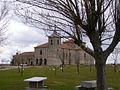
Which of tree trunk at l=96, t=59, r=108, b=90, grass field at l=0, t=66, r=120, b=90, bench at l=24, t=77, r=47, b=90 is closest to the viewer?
tree trunk at l=96, t=59, r=108, b=90

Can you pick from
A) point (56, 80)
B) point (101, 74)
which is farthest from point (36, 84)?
point (101, 74)

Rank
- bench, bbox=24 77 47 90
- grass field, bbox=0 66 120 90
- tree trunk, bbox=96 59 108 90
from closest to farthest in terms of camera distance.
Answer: tree trunk, bbox=96 59 108 90, bench, bbox=24 77 47 90, grass field, bbox=0 66 120 90

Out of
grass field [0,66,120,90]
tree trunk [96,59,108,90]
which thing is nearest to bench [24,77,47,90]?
grass field [0,66,120,90]

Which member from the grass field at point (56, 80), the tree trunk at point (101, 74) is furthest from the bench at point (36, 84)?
the tree trunk at point (101, 74)

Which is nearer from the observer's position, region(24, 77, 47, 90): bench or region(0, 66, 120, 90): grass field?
region(24, 77, 47, 90): bench

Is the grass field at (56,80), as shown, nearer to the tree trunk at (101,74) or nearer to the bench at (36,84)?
the bench at (36,84)

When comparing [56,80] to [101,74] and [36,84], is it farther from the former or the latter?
[101,74]

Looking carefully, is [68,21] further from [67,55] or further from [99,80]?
[67,55]

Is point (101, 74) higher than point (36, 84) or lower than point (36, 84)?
higher

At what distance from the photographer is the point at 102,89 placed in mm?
11953

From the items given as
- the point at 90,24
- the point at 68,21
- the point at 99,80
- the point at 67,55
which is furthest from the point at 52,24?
the point at 67,55

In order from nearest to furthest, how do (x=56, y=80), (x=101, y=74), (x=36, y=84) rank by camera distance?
1. (x=101, y=74)
2. (x=36, y=84)
3. (x=56, y=80)

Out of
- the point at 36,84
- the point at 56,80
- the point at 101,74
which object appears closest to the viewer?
the point at 101,74

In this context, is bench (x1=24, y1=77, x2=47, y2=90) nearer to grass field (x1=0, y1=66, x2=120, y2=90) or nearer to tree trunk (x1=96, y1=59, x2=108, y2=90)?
grass field (x1=0, y1=66, x2=120, y2=90)
